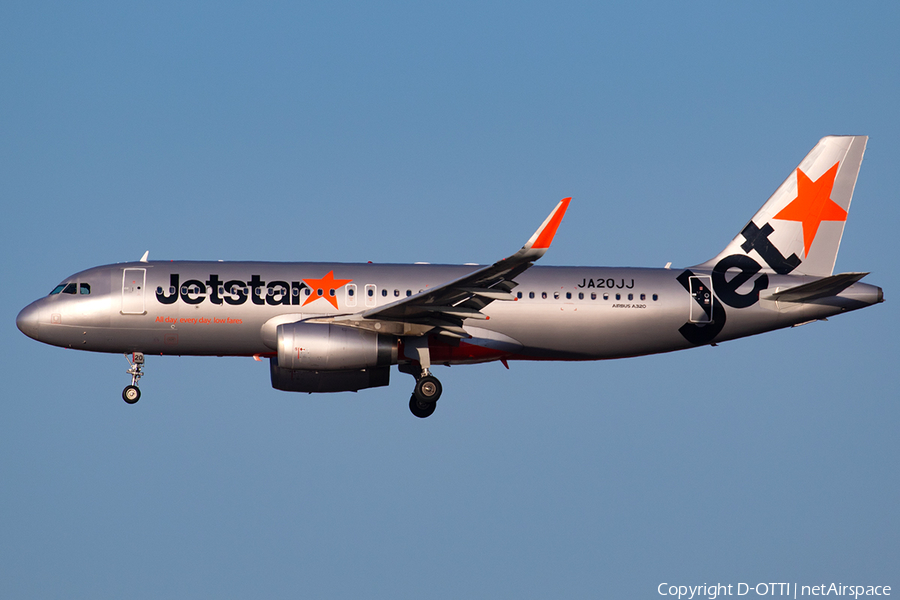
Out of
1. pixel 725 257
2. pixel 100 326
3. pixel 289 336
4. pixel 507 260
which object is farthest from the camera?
pixel 725 257

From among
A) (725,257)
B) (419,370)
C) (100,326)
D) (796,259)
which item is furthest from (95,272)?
(796,259)

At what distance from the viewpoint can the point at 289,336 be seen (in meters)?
30.1

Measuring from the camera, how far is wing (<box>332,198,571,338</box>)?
2722cm

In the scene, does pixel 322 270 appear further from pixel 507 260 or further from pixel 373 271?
pixel 507 260

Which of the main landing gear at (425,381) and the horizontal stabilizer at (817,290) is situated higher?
the horizontal stabilizer at (817,290)

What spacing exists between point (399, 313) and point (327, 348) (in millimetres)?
2229

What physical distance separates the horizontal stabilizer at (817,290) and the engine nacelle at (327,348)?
12.3 m

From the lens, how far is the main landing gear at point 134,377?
3291 cm

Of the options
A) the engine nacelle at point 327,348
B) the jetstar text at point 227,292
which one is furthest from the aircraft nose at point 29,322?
the engine nacelle at point 327,348

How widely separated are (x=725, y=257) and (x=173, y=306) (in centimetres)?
1753

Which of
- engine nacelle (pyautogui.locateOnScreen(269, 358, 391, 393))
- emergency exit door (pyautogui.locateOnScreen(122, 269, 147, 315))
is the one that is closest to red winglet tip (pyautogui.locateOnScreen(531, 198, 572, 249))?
engine nacelle (pyautogui.locateOnScreen(269, 358, 391, 393))

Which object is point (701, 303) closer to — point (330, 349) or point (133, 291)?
point (330, 349)

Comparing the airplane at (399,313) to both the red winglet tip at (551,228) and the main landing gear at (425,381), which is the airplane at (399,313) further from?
the red winglet tip at (551,228)

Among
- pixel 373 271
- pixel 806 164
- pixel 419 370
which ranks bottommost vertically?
pixel 419 370
